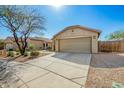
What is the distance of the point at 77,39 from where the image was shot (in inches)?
492

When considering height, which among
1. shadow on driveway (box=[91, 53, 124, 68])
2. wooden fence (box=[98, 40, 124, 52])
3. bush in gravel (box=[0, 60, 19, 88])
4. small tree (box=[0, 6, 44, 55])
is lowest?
bush in gravel (box=[0, 60, 19, 88])

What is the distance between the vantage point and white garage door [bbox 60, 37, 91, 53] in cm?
1189

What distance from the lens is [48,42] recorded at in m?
27.8

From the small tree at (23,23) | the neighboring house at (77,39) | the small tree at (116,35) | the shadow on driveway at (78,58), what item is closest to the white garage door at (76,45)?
the neighboring house at (77,39)

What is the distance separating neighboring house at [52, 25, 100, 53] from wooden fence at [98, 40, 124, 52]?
3111 millimetres

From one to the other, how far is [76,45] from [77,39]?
70 cm

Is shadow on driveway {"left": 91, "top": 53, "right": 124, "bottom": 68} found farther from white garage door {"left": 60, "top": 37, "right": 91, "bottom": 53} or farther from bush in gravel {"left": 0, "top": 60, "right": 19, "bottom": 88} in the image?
bush in gravel {"left": 0, "top": 60, "right": 19, "bottom": 88}

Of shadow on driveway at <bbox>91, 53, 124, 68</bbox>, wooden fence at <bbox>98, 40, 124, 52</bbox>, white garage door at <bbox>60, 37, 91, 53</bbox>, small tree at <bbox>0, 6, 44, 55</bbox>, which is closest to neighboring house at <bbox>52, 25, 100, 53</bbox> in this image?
white garage door at <bbox>60, 37, 91, 53</bbox>

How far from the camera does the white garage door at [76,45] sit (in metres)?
11.9

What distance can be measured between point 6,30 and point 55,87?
10.7 meters

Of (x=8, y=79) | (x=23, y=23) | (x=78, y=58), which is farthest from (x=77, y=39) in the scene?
(x=8, y=79)

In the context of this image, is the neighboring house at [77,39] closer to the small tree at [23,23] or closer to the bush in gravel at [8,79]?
the small tree at [23,23]
